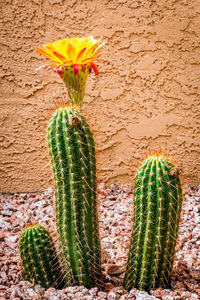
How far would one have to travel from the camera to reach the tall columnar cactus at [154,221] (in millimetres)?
1341

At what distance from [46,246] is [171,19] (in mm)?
1857

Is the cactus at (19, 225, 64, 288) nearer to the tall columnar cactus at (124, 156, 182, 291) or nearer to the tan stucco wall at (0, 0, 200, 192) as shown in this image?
the tall columnar cactus at (124, 156, 182, 291)

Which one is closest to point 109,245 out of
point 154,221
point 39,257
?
point 39,257

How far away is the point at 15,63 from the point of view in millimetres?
2621

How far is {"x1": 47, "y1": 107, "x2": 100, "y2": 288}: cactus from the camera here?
1343 mm

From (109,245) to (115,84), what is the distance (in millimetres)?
1202

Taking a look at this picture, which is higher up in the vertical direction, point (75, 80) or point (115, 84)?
point (115, 84)

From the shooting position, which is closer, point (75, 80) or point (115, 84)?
point (75, 80)

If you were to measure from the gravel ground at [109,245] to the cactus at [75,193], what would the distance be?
102 millimetres

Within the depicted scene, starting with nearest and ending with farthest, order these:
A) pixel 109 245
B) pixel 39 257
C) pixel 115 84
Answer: pixel 39 257
pixel 109 245
pixel 115 84

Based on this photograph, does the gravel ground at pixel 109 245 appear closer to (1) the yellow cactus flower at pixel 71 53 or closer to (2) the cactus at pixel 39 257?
(2) the cactus at pixel 39 257

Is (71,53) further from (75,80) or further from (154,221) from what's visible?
(154,221)

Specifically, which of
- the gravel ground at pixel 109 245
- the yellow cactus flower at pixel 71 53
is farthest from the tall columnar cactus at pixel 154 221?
the yellow cactus flower at pixel 71 53

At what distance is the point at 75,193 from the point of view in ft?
4.53
